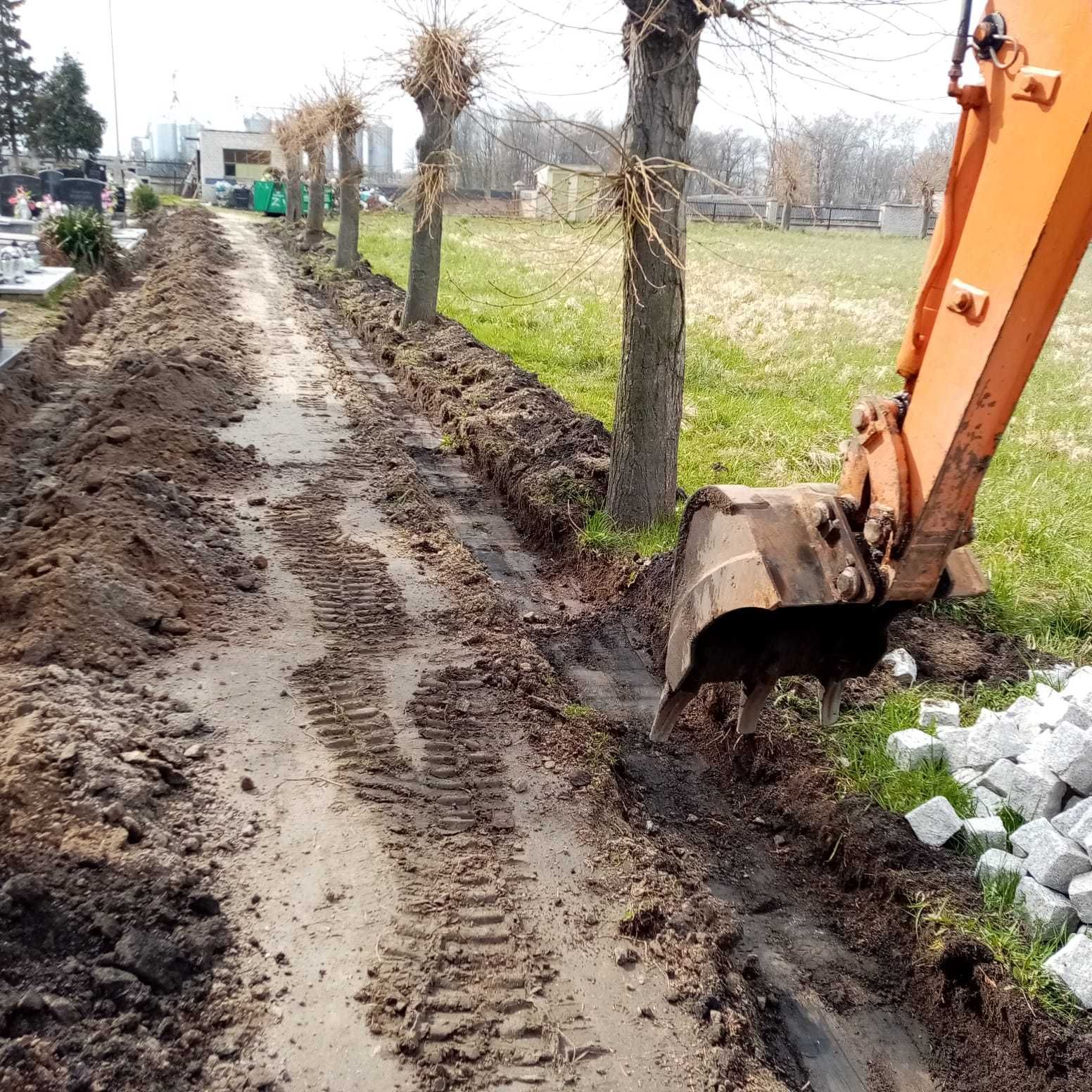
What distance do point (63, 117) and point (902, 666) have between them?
172ft

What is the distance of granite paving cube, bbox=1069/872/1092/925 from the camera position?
327 cm

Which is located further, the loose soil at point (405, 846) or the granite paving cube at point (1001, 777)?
the granite paving cube at point (1001, 777)

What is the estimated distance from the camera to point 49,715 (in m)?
3.89

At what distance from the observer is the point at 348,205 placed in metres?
20.4

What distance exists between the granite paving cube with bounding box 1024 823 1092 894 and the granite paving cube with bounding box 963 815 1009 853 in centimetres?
25

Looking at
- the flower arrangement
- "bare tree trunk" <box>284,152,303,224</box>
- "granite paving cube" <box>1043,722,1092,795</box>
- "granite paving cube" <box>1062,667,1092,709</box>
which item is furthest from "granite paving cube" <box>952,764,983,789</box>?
"bare tree trunk" <box>284,152,303,224</box>

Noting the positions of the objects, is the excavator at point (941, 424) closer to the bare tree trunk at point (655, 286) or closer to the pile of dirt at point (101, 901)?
the pile of dirt at point (101, 901)

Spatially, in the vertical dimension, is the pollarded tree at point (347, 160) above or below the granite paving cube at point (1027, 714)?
above

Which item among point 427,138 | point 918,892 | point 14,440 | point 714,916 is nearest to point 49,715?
point 714,916

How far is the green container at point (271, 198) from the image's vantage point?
4244 centimetres

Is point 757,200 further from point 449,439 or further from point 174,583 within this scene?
point 174,583

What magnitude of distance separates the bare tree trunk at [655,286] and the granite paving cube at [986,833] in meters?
3.38

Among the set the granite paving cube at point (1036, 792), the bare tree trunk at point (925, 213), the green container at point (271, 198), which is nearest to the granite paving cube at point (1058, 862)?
the granite paving cube at point (1036, 792)

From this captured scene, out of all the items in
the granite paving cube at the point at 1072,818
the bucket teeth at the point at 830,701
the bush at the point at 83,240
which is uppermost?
the bush at the point at 83,240
